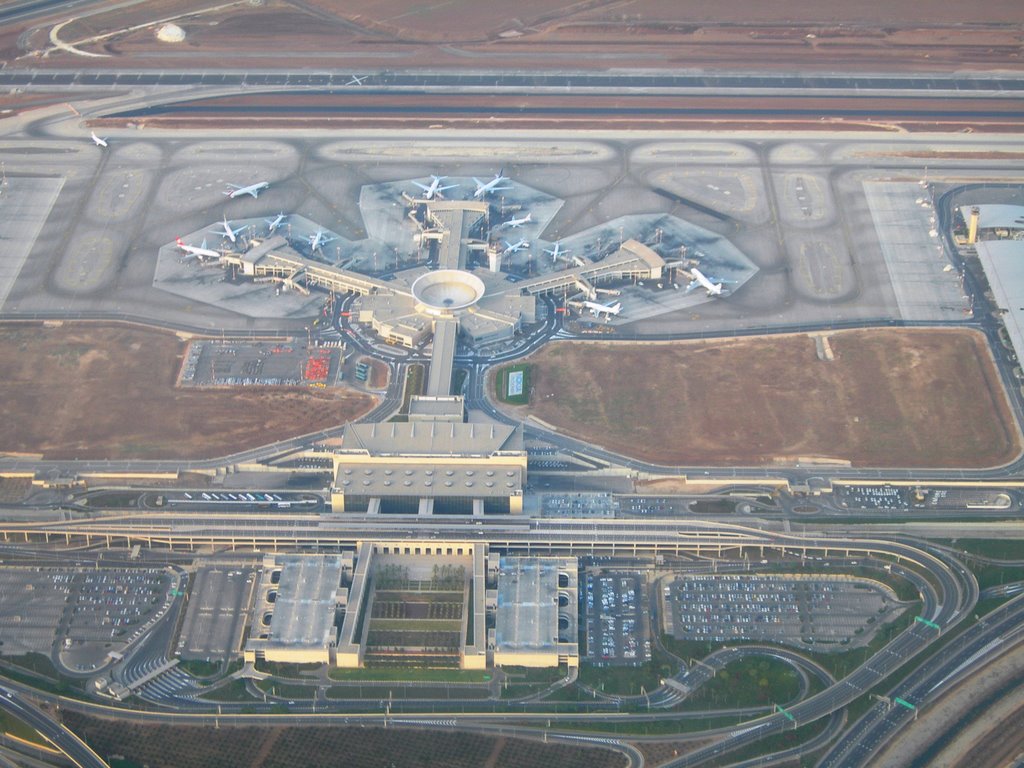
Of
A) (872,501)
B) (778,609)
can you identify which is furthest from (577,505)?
(872,501)

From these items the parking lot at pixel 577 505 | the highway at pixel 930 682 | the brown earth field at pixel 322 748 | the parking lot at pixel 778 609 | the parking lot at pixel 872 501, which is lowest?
the brown earth field at pixel 322 748

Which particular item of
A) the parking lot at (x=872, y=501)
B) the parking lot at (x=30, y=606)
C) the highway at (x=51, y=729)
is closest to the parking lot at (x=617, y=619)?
the parking lot at (x=872, y=501)

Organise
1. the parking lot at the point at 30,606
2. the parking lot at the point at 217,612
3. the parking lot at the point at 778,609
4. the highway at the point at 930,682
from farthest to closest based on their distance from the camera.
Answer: the parking lot at the point at 30,606, the parking lot at the point at 778,609, the parking lot at the point at 217,612, the highway at the point at 930,682

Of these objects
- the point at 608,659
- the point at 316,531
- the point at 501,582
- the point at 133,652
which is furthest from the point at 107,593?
the point at 608,659

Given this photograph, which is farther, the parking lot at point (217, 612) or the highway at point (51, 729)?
the parking lot at point (217, 612)

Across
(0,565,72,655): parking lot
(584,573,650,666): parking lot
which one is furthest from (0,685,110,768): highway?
(584,573,650,666): parking lot

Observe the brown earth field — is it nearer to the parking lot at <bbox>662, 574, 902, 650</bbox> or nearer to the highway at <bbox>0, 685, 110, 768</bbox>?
the highway at <bbox>0, 685, 110, 768</bbox>

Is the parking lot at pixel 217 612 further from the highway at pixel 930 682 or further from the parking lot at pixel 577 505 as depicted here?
the highway at pixel 930 682

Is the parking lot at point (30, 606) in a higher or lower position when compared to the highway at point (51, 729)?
higher
